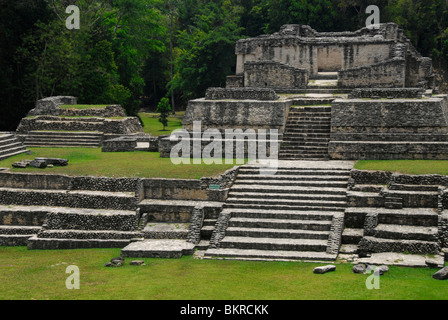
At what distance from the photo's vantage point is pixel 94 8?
115 feet

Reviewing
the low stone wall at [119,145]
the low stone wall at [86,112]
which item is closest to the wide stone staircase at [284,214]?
the low stone wall at [119,145]

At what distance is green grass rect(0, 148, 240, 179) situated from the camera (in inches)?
724

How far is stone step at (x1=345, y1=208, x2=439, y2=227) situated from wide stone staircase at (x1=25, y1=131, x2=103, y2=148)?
11.9 meters

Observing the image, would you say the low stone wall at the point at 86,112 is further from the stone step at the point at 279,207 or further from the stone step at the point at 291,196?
the stone step at the point at 279,207

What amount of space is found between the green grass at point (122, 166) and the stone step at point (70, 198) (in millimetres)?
835

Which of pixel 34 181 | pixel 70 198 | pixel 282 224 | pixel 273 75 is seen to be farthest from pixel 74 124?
pixel 282 224

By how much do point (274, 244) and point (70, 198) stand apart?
5.86m

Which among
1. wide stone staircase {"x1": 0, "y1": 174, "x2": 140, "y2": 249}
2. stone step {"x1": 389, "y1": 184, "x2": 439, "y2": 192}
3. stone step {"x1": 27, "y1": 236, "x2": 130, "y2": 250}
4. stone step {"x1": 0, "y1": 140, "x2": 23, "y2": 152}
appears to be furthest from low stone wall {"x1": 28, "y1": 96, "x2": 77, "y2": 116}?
stone step {"x1": 389, "y1": 184, "x2": 439, "y2": 192}

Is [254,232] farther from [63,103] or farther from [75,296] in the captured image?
[63,103]

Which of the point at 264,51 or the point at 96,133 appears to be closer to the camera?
the point at 96,133

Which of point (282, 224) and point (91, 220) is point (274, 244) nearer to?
point (282, 224)

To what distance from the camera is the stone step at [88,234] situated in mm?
16625

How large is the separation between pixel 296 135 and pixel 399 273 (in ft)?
28.6

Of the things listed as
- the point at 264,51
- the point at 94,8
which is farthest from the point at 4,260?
the point at 94,8
